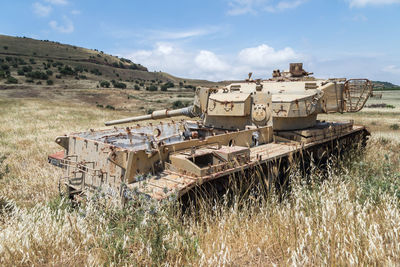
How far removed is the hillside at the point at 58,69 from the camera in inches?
1703

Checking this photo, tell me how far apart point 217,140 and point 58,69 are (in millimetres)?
50158

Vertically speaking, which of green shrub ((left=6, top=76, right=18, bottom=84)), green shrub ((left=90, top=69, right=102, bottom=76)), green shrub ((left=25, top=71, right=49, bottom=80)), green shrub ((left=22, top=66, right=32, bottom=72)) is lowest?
green shrub ((left=6, top=76, right=18, bottom=84))

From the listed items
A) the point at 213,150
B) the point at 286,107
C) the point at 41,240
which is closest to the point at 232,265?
the point at 41,240

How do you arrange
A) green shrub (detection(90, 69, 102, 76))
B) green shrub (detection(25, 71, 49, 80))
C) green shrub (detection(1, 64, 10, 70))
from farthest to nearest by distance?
1. green shrub (detection(90, 69, 102, 76))
2. green shrub (detection(1, 64, 10, 70))
3. green shrub (detection(25, 71, 49, 80))

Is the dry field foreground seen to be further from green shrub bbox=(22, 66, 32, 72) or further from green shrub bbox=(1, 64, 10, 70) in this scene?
green shrub bbox=(1, 64, 10, 70)

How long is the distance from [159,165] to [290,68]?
20.8 ft

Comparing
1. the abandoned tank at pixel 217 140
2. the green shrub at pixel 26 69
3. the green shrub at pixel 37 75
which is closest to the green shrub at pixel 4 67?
the green shrub at pixel 26 69

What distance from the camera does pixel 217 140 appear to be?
6.51 m

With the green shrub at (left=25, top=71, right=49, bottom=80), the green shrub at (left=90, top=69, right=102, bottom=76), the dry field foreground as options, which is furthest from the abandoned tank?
the green shrub at (left=90, top=69, right=102, bottom=76)

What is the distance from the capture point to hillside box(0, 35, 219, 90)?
142ft

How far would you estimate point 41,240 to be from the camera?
3.38 m

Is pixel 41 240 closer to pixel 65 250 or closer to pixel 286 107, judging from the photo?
pixel 65 250

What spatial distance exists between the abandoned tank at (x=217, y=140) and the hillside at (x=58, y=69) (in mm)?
34823

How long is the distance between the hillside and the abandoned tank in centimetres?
3482
